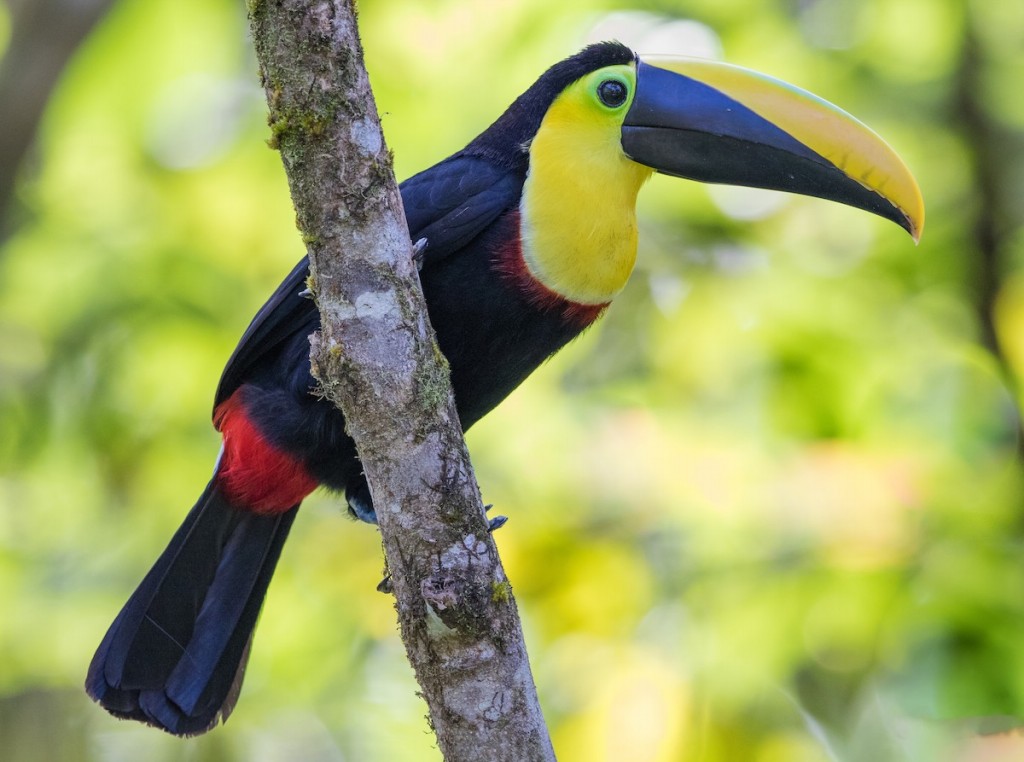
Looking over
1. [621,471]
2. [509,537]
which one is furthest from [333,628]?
[621,471]

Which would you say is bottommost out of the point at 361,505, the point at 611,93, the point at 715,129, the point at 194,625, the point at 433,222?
the point at 194,625

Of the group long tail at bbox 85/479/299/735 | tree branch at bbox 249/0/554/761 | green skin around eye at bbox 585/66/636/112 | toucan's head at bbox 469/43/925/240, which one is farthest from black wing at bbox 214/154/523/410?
tree branch at bbox 249/0/554/761

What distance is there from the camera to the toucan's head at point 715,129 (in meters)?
3.13

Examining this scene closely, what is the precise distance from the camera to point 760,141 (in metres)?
3.18

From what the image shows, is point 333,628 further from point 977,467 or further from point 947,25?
point 947,25

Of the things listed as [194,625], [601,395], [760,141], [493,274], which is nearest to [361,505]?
[194,625]

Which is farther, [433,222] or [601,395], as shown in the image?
[601,395]

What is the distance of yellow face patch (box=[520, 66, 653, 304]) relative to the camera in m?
2.99

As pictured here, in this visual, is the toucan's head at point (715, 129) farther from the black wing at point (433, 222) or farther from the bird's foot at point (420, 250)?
the bird's foot at point (420, 250)

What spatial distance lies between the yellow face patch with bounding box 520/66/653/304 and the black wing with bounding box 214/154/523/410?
0.08m

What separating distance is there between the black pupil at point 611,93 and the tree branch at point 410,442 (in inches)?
41.9

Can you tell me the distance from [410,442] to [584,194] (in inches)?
41.0

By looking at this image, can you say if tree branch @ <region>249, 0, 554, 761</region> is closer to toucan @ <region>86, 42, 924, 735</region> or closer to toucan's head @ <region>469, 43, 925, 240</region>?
toucan @ <region>86, 42, 924, 735</region>

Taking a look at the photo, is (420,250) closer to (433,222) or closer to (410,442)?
(433,222)
